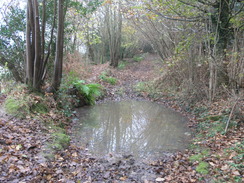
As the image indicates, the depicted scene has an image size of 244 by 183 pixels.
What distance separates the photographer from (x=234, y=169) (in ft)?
12.3

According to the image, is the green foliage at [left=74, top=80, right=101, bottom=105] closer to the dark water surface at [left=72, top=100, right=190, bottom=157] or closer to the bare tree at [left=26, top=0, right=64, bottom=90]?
the dark water surface at [left=72, top=100, right=190, bottom=157]

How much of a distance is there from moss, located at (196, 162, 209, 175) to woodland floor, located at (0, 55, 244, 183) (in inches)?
1.9

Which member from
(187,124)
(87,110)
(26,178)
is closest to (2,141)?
(26,178)

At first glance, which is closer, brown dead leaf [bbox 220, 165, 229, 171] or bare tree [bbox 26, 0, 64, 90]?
brown dead leaf [bbox 220, 165, 229, 171]

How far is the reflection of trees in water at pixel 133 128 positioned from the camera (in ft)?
18.9

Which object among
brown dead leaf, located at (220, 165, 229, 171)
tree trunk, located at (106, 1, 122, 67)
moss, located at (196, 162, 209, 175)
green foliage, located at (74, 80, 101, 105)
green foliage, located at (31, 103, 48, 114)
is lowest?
moss, located at (196, 162, 209, 175)

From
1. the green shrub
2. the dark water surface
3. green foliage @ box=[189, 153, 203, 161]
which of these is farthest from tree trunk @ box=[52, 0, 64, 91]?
green foliage @ box=[189, 153, 203, 161]

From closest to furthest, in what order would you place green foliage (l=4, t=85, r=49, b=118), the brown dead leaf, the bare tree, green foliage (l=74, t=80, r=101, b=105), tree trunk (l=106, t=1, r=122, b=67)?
1. the brown dead leaf
2. green foliage (l=4, t=85, r=49, b=118)
3. the bare tree
4. green foliage (l=74, t=80, r=101, b=105)
5. tree trunk (l=106, t=1, r=122, b=67)

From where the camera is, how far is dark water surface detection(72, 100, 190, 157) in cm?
559

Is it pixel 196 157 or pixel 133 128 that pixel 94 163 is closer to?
pixel 196 157

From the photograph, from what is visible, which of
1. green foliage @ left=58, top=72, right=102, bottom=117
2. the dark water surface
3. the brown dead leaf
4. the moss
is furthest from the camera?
green foliage @ left=58, top=72, right=102, bottom=117

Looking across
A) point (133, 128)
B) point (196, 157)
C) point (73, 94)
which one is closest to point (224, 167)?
point (196, 157)

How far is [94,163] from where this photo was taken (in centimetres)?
452

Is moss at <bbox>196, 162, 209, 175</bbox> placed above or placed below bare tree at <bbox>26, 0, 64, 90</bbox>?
below
